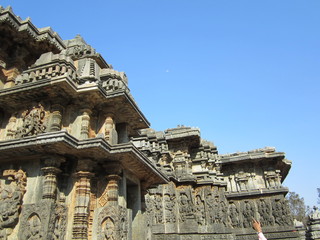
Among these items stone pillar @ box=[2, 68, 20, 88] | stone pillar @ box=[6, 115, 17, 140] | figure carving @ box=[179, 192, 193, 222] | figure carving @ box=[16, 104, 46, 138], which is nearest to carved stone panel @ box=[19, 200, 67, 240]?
figure carving @ box=[16, 104, 46, 138]

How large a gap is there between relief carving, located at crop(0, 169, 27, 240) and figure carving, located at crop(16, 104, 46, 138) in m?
0.97

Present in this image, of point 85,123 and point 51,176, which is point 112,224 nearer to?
point 51,176

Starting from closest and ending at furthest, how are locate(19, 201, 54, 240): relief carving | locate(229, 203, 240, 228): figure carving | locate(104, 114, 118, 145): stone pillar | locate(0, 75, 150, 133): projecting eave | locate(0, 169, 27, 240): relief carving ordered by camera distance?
locate(19, 201, 54, 240): relief carving, locate(0, 169, 27, 240): relief carving, locate(0, 75, 150, 133): projecting eave, locate(104, 114, 118, 145): stone pillar, locate(229, 203, 240, 228): figure carving

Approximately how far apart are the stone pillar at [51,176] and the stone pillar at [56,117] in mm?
837

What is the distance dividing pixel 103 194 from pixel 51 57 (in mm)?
4017

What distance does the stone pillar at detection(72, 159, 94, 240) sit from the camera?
6387mm

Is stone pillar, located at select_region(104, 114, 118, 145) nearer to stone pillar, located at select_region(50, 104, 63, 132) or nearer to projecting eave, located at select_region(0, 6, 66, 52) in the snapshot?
stone pillar, located at select_region(50, 104, 63, 132)

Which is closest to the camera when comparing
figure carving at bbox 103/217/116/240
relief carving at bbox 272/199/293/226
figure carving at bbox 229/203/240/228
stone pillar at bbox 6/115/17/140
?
figure carving at bbox 103/217/116/240

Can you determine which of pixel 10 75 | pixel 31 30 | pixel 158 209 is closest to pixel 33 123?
pixel 10 75

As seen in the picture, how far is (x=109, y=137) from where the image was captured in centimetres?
781

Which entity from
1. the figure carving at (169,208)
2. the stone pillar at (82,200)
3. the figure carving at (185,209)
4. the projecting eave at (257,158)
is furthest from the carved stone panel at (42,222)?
the projecting eave at (257,158)

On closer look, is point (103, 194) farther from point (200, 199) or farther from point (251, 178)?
point (251, 178)

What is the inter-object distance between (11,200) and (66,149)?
1702mm

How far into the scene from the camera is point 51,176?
6.48m
